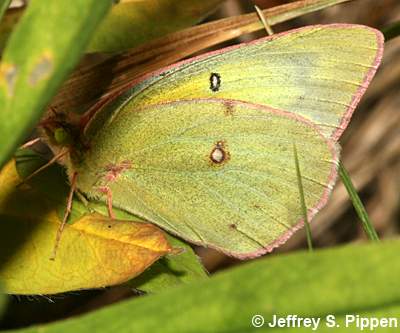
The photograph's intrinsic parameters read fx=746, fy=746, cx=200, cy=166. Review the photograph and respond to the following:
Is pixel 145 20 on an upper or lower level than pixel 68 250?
upper

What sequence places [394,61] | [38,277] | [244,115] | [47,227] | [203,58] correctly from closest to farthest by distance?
[38,277]
[47,227]
[203,58]
[244,115]
[394,61]

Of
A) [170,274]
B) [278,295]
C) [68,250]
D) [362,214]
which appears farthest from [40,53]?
[362,214]

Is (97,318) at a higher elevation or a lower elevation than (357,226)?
higher

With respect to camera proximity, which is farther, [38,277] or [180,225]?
[180,225]

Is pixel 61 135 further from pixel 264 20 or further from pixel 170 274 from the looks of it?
pixel 264 20

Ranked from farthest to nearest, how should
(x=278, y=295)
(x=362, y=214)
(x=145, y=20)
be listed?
(x=145, y=20) < (x=362, y=214) < (x=278, y=295)

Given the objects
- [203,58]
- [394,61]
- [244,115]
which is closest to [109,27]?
[203,58]

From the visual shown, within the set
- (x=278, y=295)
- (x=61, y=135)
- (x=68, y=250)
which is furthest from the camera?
(x=61, y=135)

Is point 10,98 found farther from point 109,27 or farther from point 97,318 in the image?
point 109,27
